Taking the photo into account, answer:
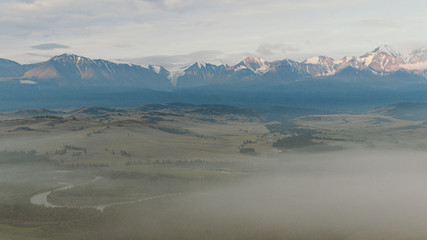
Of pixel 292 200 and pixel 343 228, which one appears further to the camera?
pixel 292 200

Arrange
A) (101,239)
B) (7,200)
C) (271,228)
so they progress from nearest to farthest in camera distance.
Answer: (101,239)
(271,228)
(7,200)

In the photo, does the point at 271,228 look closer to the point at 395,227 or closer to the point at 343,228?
the point at 343,228

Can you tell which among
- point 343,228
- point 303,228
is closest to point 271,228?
point 303,228

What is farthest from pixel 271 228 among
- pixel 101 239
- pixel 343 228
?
pixel 101 239

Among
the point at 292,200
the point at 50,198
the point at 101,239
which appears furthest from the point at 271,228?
the point at 50,198

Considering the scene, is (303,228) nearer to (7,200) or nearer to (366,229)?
(366,229)

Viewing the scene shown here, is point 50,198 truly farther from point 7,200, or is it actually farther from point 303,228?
point 303,228

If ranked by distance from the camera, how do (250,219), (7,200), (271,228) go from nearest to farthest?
(271,228) < (250,219) < (7,200)

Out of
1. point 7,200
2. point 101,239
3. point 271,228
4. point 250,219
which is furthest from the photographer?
point 7,200

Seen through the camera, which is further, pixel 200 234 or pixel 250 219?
pixel 250 219
